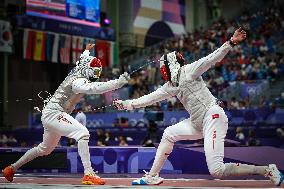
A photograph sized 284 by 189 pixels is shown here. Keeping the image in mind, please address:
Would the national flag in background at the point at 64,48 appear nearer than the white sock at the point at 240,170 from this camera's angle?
No

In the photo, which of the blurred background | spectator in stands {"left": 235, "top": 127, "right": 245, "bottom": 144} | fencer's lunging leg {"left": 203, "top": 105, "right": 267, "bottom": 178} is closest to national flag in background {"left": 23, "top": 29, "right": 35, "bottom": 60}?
the blurred background

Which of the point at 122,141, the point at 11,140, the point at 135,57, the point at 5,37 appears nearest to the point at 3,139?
the point at 11,140

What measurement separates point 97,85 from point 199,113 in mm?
1512

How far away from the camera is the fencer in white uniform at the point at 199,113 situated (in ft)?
23.1

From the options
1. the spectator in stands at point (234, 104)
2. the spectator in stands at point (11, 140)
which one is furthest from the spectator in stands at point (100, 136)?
the spectator in stands at point (234, 104)

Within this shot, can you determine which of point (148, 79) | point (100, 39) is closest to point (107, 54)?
point (100, 39)

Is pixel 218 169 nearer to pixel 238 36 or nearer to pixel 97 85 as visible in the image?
pixel 238 36

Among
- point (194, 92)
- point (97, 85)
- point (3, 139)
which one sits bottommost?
point (3, 139)

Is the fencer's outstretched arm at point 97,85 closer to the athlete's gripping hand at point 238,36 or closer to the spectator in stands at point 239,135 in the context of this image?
the athlete's gripping hand at point 238,36

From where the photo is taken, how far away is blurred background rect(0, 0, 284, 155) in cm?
1641

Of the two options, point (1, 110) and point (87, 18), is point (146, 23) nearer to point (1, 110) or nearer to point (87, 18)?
point (87, 18)

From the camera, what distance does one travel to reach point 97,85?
760cm

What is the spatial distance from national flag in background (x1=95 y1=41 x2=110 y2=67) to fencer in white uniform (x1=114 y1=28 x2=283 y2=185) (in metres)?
19.7

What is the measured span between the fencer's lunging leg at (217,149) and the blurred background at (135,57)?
21.3ft
